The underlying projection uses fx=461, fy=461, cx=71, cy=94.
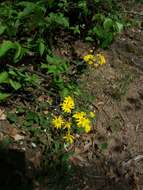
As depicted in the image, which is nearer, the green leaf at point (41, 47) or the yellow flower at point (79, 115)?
the yellow flower at point (79, 115)

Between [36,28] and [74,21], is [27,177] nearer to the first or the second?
[36,28]

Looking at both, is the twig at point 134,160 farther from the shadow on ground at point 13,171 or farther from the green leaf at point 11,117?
the green leaf at point 11,117

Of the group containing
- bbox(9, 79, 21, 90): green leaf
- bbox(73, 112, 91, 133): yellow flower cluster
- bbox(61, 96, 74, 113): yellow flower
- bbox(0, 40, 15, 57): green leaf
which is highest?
bbox(0, 40, 15, 57): green leaf

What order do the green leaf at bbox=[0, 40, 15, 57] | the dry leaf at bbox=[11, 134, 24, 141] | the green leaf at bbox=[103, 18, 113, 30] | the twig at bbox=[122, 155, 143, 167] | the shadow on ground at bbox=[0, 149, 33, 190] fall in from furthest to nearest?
the green leaf at bbox=[103, 18, 113, 30], the twig at bbox=[122, 155, 143, 167], the dry leaf at bbox=[11, 134, 24, 141], the green leaf at bbox=[0, 40, 15, 57], the shadow on ground at bbox=[0, 149, 33, 190]

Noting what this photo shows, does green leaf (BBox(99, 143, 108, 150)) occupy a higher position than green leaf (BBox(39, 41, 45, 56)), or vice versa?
green leaf (BBox(39, 41, 45, 56))

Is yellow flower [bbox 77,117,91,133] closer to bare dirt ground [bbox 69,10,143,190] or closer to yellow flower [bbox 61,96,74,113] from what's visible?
yellow flower [bbox 61,96,74,113]

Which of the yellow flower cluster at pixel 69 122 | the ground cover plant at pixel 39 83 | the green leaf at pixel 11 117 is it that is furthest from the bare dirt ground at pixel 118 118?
the green leaf at pixel 11 117

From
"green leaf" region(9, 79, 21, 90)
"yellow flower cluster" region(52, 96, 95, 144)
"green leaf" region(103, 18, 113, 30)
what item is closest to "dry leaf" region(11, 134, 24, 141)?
"yellow flower cluster" region(52, 96, 95, 144)

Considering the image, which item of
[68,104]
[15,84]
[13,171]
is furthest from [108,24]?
[13,171]

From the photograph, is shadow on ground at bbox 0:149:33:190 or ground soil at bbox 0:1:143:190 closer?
shadow on ground at bbox 0:149:33:190

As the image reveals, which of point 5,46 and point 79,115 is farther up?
point 5,46

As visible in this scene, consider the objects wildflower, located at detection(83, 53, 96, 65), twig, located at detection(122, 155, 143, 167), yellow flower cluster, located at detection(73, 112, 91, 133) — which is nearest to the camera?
yellow flower cluster, located at detection(73, 112, 91, 133)

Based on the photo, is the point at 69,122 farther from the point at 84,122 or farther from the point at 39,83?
the point at 39,83

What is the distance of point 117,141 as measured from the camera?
170 inches
